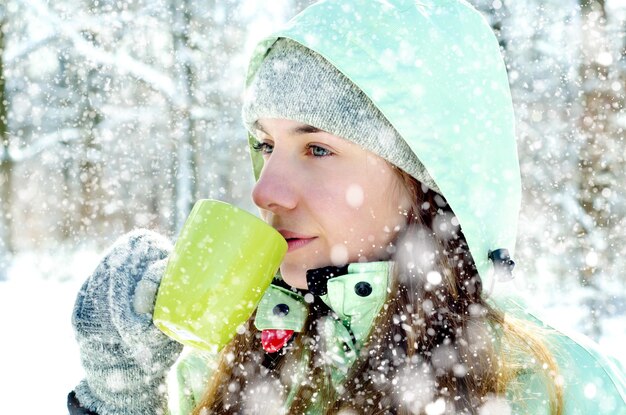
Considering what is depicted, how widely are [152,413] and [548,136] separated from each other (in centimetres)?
562

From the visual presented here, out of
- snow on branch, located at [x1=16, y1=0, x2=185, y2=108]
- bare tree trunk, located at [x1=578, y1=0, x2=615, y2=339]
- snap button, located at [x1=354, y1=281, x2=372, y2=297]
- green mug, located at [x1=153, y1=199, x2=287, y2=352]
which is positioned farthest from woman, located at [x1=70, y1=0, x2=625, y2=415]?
snow on branch, located at [x1=16, y1=0, x2=185, y2=108]

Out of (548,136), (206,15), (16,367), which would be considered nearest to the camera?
(16,367)

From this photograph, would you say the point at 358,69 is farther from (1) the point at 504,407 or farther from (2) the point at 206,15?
(2) the point at 206,15

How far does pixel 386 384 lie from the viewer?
5.03 ft

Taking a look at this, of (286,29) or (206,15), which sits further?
(206,15)

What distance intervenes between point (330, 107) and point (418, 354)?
0.64 meters

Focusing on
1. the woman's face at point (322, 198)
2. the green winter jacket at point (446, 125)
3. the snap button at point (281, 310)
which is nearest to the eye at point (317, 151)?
the woman's face at point (322, 198)

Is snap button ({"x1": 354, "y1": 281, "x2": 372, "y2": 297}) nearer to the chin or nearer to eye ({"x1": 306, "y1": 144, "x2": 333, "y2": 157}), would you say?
the chin

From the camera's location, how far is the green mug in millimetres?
1441

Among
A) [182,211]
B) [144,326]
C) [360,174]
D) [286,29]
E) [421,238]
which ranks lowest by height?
[144,326]

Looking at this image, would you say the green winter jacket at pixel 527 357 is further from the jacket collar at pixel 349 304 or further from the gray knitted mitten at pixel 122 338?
the gray knitted mitten at pixel 122 338

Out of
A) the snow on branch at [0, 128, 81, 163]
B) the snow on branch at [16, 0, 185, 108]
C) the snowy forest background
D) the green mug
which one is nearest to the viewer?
the green mug

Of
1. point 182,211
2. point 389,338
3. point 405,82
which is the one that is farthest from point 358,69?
point 182,211

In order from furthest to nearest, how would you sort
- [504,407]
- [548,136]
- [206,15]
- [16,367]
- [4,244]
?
[4,244], [206,15], [548,136], [16,367], [504,407]
